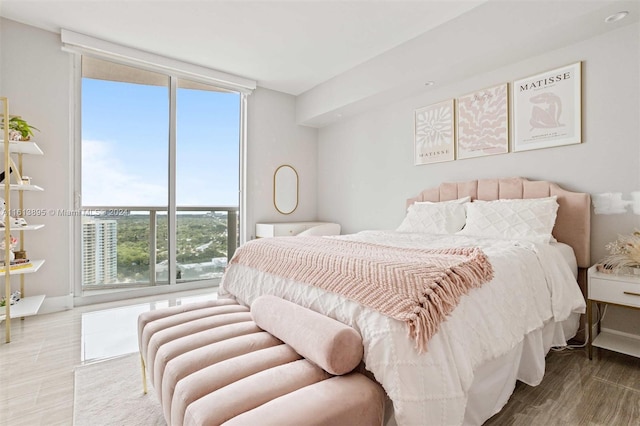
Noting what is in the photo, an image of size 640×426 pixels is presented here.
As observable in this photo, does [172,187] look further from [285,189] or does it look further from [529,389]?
[529,389]

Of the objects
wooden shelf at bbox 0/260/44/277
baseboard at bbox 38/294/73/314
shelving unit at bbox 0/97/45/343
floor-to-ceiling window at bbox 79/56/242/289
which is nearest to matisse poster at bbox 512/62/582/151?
floor-to-ceiling window at bbox 79/56/242/289

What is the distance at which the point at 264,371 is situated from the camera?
1108mm

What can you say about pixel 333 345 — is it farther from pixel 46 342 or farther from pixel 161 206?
pixel 161 206

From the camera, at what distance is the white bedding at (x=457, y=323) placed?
1.01m

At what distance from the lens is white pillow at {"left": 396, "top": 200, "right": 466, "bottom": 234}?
9.02 feet

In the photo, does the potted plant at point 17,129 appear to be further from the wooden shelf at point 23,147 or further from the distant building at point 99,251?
the distant building at point 99,251

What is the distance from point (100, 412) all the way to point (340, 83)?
3.81 meters

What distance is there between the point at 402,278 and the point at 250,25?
281cm

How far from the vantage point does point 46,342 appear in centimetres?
232

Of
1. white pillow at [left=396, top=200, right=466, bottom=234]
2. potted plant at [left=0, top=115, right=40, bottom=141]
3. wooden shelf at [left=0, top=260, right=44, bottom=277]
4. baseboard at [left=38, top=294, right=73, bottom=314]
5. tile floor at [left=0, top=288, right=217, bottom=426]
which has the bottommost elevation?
tile floor at [left=0, top=288, right=217, bottom=426]

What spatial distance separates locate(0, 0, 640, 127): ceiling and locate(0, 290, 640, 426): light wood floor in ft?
7.35

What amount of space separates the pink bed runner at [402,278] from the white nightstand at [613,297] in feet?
3.63

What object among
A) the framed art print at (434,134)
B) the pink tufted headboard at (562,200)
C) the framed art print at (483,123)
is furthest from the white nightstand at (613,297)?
the framed art print at (434,134)

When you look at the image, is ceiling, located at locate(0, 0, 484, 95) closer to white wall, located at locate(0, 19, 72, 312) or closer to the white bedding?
white wall, located at locate(0, 19, 72, 312)
